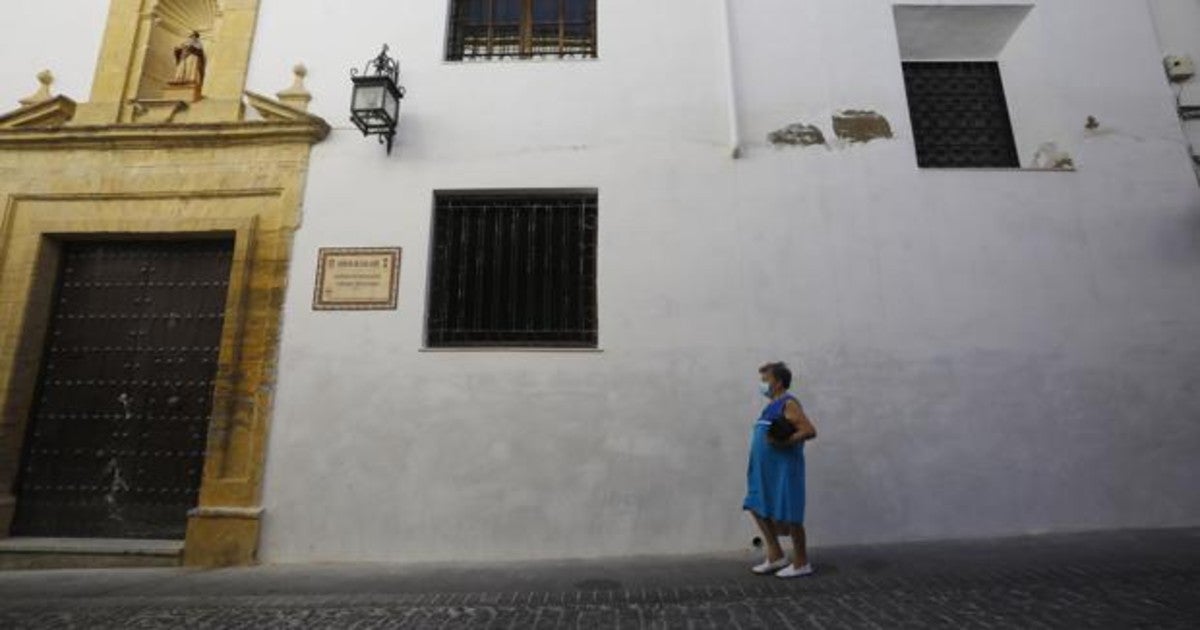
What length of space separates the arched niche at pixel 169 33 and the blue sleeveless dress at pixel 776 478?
5826 millimetres

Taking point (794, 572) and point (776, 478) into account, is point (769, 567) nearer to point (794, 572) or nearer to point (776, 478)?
point (794, 572)

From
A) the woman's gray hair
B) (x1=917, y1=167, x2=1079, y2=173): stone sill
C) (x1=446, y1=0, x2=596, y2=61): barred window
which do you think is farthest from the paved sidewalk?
(x1=446, y1=0, x2=596, y2=61): barred window

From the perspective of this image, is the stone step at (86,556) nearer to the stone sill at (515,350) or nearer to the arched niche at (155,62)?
the stone sill at (515,350)

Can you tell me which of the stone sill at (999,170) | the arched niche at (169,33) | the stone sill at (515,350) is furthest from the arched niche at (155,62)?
the stone sill at (999,170)

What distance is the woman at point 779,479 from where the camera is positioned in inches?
152

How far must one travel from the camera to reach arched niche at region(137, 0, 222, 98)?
6066mm

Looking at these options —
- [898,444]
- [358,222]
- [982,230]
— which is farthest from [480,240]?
[982,230]

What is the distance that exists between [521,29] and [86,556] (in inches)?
220

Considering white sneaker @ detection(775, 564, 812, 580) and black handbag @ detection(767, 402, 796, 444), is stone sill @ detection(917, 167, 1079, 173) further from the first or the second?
white sneaker @ detection(775, 564, 812, 580)

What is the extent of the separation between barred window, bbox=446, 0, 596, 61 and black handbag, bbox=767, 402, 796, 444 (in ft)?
12.7

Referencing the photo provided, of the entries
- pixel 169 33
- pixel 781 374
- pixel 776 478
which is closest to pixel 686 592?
pixel 776 478

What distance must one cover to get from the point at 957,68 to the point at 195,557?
7766 mm

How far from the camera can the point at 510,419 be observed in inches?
197

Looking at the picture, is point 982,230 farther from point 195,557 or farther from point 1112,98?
point 195,557
